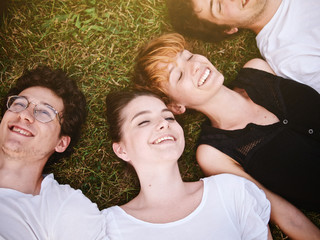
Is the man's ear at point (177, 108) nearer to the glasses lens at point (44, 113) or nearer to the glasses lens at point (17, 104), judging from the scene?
the glasses lens at point (44, 113)

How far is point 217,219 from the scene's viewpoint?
2.82 m

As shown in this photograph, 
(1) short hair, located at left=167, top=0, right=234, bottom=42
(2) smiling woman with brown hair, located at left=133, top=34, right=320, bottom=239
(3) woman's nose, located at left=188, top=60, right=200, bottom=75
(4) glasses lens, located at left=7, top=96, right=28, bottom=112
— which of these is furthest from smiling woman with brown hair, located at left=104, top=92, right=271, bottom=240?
(1) short hair, located at left=167, top=0, right=234, bottom=42

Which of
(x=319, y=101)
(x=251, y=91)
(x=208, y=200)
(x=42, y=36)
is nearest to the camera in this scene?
(x=208, y=200)

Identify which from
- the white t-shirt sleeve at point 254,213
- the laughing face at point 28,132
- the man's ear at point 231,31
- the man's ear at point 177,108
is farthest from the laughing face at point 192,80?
the laughing face at point 28,132

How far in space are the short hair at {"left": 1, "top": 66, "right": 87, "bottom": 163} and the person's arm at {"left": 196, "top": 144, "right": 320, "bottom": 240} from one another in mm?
1587

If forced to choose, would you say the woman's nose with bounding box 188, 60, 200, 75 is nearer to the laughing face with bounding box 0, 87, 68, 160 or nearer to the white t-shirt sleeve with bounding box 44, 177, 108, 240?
the laughing face with bounding box 0, 87, 68, 160

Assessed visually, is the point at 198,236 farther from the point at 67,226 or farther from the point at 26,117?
the point at 26,117

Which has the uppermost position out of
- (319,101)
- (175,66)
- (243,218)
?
(175,66)

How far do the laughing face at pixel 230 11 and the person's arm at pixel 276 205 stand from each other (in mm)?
1623

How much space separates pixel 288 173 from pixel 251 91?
3.45 ft

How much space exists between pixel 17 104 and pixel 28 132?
0.35 metres

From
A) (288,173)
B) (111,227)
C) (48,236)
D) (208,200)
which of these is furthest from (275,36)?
(48,236)

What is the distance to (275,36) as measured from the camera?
3.47 m

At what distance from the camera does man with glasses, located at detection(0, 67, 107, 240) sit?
282 centimetres
